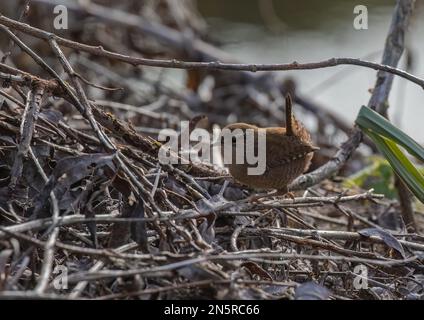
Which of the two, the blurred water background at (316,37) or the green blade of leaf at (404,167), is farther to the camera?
the blurred water background at (316,37)

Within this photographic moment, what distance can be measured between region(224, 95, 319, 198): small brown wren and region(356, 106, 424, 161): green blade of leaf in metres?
0.34

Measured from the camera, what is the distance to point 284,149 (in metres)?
3.67

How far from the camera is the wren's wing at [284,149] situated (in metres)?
3.62

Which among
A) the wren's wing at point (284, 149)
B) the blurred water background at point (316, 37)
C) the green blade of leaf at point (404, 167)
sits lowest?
the green blade of leaf at point (404, 167)

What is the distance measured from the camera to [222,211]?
3068 millimetres

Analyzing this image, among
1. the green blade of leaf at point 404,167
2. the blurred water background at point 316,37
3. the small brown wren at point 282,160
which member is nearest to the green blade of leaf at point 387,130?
the green blade of leaf at point 404,167

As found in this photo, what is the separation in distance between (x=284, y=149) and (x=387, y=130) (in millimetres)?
563

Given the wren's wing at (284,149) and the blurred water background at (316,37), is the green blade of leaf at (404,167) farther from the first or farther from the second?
the blurred water background at (316,37)

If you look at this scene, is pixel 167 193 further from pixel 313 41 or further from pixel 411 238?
pixel 313 41

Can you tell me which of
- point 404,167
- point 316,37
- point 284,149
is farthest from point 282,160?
point 316,37

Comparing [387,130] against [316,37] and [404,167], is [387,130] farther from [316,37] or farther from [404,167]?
[316,37]

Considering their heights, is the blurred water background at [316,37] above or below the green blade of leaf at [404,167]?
above
